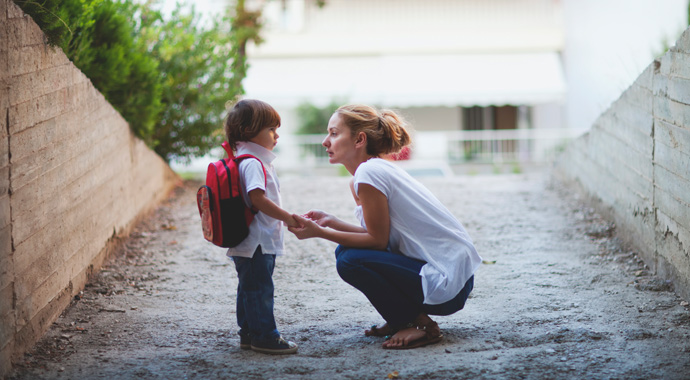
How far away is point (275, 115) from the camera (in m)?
3.80

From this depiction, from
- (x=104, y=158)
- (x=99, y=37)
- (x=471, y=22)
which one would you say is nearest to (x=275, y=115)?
(x=104, y=158)

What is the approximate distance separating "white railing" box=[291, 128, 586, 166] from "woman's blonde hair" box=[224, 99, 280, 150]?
15.1 m

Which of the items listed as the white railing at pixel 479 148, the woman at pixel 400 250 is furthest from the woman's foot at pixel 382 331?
the white railing at pixel 479 148

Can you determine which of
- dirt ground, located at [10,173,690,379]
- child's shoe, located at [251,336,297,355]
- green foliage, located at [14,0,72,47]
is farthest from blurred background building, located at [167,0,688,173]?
child's shoe, located at [251,336,297,355]

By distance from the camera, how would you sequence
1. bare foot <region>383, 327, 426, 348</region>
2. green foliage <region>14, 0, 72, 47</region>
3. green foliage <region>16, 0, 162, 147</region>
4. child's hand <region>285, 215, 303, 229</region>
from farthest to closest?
green foliage <region>16, 0, 162, 147</region> < green foliage <region>14, 0, 72, 47</region> < bare foot <region>383, 327, 426, 348</region> < child's hand <region>285, 215, 303, 229</region>

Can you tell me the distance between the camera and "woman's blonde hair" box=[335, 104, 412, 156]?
3.90 metres

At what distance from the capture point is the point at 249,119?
12.3ft

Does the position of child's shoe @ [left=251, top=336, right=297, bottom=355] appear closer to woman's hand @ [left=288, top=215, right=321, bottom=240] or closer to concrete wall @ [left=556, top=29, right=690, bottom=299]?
woman's hand @ [left=288, top=215, right=321, bottom=240]

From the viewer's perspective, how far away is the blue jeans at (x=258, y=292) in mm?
3664

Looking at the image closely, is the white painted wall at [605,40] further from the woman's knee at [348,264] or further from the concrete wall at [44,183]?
the woman's knee at [348,264]

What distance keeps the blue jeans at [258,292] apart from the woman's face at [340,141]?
0.63m

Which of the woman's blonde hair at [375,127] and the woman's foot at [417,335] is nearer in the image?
the woman's foot at [417,335]

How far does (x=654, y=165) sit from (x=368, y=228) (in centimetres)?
235

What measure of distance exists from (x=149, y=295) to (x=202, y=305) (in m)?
0.45
